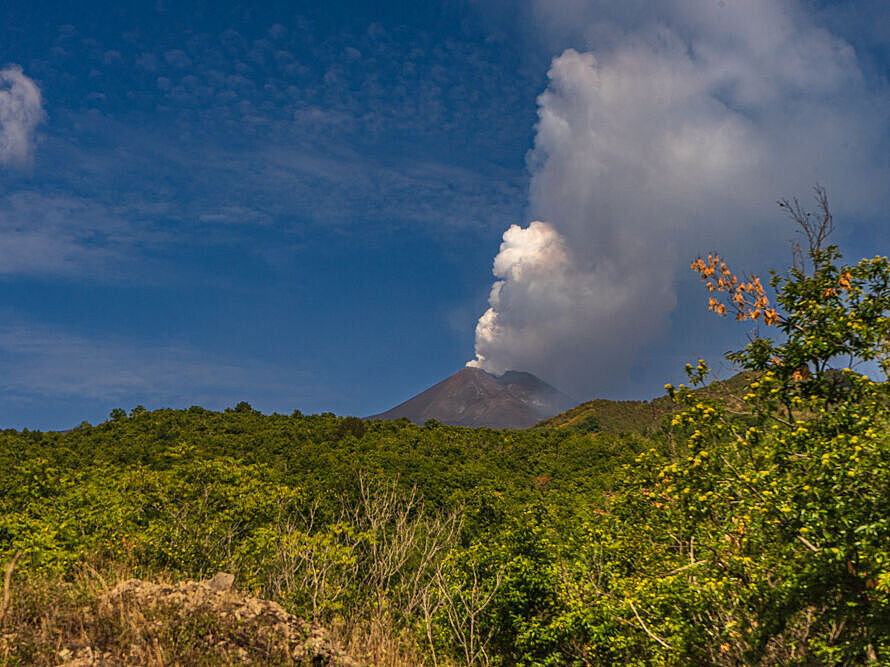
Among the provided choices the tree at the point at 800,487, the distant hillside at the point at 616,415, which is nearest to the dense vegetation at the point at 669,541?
the tree at the point at 800,487

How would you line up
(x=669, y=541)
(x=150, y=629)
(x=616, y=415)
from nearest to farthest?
(x=150, y=629) → (x=669, y=541) → (x=616, y=415)

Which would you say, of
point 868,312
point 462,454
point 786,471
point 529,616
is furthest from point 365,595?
point 462,454

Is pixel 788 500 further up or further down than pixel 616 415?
further down

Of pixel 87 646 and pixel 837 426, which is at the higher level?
pixel 837 426

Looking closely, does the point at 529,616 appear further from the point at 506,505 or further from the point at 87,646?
the point at 506,505

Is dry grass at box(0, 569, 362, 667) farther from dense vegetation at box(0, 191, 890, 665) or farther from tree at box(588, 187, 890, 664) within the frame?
tree at box(588, 187, 890, 664)

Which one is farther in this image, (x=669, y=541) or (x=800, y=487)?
(x=669, y=541)

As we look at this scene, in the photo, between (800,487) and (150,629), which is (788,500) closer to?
(800,487)

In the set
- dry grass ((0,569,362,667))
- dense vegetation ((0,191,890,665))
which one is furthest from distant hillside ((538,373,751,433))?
dry grass ((0,569,362,667))

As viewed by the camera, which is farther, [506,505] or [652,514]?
[506,505]

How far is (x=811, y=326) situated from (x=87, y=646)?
1232cm

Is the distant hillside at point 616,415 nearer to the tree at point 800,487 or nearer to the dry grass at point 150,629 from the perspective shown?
the tree at point 800,487

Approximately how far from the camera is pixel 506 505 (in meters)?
45.6

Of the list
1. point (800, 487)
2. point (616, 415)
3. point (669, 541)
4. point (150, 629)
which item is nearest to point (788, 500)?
point (800, 487)
